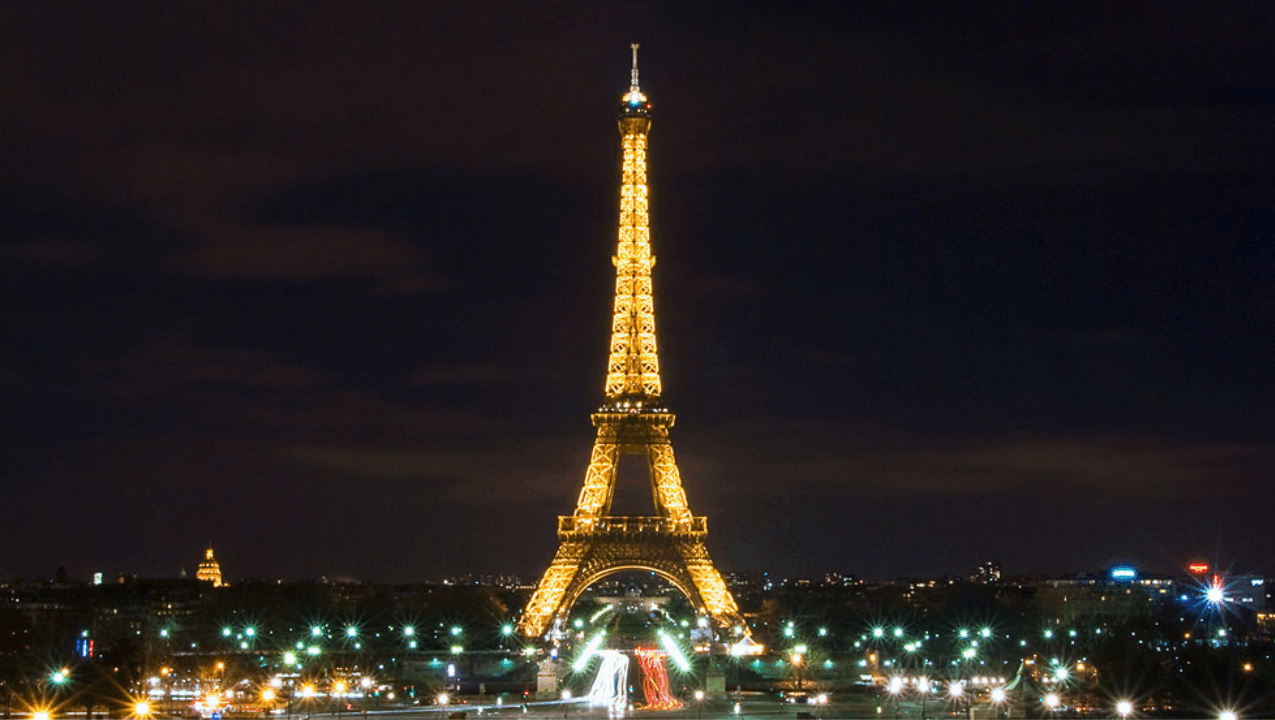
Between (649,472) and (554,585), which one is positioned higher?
(649,472)

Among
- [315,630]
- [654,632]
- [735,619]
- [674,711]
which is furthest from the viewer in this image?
[654,632]

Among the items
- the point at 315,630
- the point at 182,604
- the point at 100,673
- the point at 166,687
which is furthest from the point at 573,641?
the point at 182,604

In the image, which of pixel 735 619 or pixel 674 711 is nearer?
pixel 674 711

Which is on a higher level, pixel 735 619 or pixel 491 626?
pixel 491 626

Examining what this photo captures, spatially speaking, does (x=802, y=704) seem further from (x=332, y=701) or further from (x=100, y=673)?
(x=100, y=673)

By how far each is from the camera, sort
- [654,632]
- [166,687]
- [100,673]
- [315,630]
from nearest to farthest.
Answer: [100,673] < [166,687] < [315,630] < [654,632]

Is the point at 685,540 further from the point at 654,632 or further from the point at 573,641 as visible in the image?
the point at 654,632

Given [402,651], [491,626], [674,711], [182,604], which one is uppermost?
[182,604]
